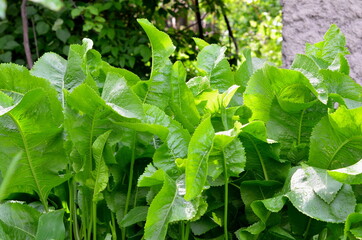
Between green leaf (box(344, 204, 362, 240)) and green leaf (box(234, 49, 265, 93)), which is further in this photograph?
green leaf (box(234, 49, 265, 93))

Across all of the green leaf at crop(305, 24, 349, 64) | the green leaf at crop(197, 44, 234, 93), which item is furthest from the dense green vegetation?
the green leaf at crop(305, 24, 349, 64)

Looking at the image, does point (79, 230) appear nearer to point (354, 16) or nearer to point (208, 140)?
point (208, 140)

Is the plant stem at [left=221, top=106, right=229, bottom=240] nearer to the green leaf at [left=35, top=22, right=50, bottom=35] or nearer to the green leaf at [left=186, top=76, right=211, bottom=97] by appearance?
the green leaf at [left=186, top=76, right=211, bottom=97]

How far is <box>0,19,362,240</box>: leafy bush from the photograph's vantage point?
749mm

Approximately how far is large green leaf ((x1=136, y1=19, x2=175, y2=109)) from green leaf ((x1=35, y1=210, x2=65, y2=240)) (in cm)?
24

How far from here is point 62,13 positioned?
365 centimetres

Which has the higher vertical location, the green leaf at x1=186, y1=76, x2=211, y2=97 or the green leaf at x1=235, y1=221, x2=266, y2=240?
the green leaf at x1=186, y1=76, x2=211, y2=97

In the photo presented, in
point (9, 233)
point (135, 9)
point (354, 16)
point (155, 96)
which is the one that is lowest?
point (135, 9)

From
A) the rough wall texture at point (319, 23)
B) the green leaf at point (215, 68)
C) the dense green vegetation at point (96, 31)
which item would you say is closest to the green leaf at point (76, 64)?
the green leaf at point (215, 68)

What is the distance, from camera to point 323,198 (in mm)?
740

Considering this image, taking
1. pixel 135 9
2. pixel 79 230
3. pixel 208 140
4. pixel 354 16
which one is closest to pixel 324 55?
pixel 208 140

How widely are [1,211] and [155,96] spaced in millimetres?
307

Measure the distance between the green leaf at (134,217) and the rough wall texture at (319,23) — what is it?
1212 millimetres

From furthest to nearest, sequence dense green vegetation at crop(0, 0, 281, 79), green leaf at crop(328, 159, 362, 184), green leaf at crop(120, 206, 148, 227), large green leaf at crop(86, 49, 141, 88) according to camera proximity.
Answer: dense green vegetation at crop(0, 0, 281, 79)
large green leaf at crop(86, 49, 141, 88)
green leaf at crop(120, 206, 148, 227)
green leaf at crop(328, 159, 362, 184)
